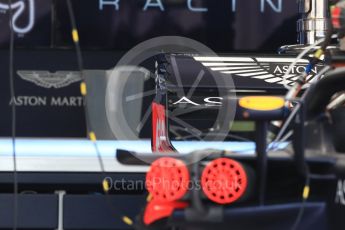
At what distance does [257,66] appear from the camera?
3.25 meters

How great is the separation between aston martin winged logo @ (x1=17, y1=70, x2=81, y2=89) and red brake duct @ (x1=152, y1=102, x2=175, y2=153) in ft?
4.08

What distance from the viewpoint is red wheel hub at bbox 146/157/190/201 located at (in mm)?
1791

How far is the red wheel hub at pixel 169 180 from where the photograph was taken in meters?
1.79

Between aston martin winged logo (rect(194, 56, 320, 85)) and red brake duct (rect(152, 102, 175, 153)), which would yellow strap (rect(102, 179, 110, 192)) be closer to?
red brake duct (rect(152, 102, 175, 153))

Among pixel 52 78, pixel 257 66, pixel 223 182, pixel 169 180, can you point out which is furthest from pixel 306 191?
pixel 52 78

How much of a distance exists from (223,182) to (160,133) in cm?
112

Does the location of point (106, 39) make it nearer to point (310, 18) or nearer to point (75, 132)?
point (75, 132)

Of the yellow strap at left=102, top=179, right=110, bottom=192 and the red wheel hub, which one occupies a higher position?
the red wheel hub

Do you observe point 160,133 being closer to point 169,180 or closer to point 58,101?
point 169,180

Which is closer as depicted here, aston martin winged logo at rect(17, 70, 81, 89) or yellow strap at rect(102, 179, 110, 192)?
yellow strap at rect(102, 179, 110, 192)

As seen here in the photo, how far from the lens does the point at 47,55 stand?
164 inches

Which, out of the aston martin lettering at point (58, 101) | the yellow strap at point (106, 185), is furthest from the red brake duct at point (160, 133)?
the aston martin lettering at point (58, 101)

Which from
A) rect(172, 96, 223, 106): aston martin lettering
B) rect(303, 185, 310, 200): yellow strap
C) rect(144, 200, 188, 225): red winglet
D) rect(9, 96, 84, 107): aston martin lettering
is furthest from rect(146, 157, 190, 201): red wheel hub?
rect(9, 96, 84, 107): aston martin lettering

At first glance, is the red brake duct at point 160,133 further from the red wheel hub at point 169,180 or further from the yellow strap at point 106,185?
the red wheel hub at point 169,180
